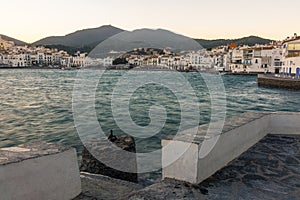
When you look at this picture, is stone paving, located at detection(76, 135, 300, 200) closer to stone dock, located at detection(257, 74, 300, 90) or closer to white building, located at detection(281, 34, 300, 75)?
stone dock, located at detection(257, 74, 300, 90)

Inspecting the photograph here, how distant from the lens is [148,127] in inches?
570

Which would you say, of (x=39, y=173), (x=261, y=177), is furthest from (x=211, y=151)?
(x=39, y=173)

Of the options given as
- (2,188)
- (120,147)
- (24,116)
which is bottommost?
(24,116)

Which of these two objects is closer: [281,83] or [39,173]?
[39,173]

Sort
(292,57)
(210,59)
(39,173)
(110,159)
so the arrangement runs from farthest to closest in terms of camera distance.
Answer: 1. (210,59)
2. (292,57)
3. (110,159)
4. (39,173)

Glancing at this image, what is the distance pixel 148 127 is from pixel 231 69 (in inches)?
3094

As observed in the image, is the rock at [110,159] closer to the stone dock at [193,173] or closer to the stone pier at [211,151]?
the stone dock at [193,173]

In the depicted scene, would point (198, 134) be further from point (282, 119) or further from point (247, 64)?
point (247, 64)

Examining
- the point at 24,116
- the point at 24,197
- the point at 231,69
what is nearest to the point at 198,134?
the point at 24,197

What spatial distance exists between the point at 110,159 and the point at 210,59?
→ 334 ft

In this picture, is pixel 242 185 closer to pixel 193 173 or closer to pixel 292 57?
pixel 193 173

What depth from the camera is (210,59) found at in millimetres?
101750

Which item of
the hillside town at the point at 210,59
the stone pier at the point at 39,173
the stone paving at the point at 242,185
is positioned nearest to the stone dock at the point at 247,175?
the stone paving at the point at 242,185

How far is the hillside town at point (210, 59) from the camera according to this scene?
172 feet
